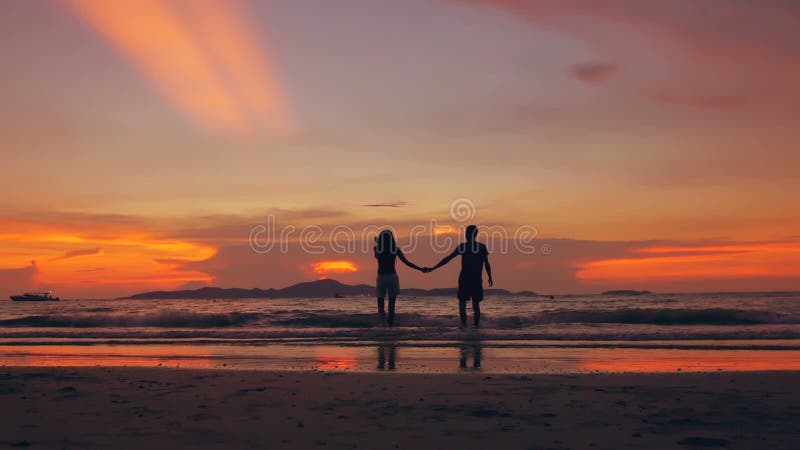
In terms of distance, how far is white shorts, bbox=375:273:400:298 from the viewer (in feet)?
62.9

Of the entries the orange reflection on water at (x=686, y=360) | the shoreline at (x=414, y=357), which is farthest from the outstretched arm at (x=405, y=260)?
the orange reflection on water at (x=686, y=360)

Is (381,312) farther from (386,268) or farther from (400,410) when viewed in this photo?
(400,410)

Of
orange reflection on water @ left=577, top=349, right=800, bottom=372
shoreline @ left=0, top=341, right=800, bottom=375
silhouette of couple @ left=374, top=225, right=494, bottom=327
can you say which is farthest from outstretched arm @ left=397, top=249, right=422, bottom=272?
orange reflection on water @ left=577, top=349, right=800, bottom=372

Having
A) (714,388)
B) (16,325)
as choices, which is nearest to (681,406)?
(714,388)

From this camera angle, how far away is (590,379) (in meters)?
8.70

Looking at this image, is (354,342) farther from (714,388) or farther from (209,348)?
(714,388)

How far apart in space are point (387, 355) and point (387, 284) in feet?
22.6

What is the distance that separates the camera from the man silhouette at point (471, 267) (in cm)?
1914

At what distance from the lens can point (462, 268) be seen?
19359mm

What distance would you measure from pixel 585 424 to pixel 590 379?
2.78 metres

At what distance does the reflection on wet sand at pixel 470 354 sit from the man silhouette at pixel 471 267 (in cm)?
397

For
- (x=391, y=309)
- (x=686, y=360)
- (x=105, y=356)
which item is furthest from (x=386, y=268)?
(x=686, y=360)

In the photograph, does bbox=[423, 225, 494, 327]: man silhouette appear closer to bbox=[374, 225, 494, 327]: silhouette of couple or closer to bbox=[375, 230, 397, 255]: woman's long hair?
bbox=[374, 225, 494, 327]: silhouette of couple

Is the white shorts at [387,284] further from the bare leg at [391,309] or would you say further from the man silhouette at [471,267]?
the man silhouette at [471,267]
